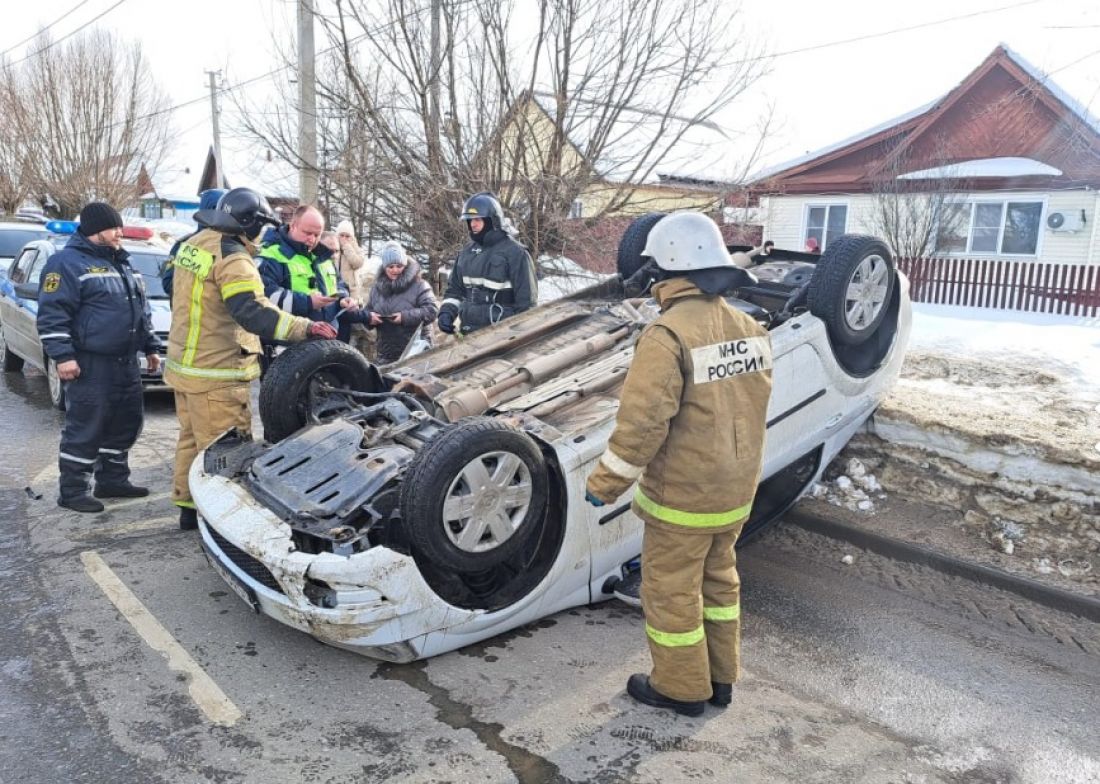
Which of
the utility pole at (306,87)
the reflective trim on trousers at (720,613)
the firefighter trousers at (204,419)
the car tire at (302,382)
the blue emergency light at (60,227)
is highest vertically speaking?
the utility pole at (306,87)

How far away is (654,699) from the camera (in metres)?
3.29

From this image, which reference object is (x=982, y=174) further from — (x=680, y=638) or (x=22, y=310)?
(x=680, y=638)

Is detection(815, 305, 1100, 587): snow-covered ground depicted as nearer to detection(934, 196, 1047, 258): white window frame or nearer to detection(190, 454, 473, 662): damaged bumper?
detection(190, 454, 473, 662): damaged bumper

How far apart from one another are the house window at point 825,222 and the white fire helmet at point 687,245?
18314 mm

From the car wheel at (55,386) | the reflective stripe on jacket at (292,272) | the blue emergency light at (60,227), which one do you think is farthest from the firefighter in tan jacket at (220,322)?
the blue emergency light at (60,227)

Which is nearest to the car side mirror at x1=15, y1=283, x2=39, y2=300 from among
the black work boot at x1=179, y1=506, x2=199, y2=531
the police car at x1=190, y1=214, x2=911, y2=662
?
the black work boot at x1=179, y1=506, x2=199, y2=531

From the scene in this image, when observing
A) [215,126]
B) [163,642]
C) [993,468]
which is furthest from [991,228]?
[215,126]

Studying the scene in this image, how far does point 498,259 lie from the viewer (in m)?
6.12

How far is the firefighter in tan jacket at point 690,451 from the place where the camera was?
3027 millimetres

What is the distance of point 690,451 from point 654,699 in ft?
3.17

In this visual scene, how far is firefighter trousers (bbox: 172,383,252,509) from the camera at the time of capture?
15.8 ft

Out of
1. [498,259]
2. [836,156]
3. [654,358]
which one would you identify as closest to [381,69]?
[498,259]

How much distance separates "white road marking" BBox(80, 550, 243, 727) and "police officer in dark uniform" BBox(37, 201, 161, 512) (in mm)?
905

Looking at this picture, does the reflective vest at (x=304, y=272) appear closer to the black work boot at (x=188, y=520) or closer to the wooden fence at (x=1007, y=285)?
the black work boot at (x=188, y=520)
